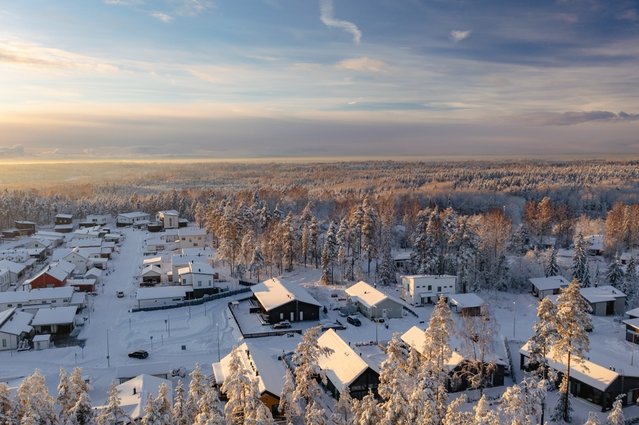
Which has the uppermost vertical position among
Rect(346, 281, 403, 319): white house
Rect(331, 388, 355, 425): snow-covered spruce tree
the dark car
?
Rect(331, 388, 355, 425): snow-covered spruce tree

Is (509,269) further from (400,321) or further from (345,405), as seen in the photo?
(345,405)

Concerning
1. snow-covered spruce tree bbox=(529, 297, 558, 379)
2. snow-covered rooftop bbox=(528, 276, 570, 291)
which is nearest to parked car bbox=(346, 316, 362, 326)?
snow-covered spruce tree bbox=(529, 297, 558, 379)

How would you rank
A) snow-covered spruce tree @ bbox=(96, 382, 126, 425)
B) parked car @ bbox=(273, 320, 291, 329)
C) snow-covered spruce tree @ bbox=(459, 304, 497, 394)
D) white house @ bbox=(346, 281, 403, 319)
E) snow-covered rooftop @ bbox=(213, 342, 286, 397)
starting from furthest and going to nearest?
1. white house @ bbox=(346, 281, 403, 319)
2. parked car @ bbox=(273, 320, 291, 329)
3. snow-covered spruce tree @ bbox=(459, 304, 497, 394)
4. snow-covered rooftop @ bbox=(213, 342, 286, 397)
5. snow-covered spruce tree @ bbox=(96, 382, 126, 425)

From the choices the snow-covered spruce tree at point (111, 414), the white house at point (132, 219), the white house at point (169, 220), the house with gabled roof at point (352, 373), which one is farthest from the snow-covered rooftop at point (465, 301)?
the white house at point (132, 219)

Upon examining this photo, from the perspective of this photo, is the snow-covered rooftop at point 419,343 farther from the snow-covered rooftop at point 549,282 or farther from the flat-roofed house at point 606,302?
the snow-covered rooftop at point 549,282

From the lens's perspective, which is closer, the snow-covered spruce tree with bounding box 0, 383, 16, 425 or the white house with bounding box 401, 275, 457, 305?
the snow-covered spruce tree with bounding box 0, 383, 16, 425

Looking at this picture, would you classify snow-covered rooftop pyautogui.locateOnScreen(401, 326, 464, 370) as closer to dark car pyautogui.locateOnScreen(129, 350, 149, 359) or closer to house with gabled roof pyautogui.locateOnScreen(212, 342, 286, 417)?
house with gabled roof pyautogui.locateOnScreen(212, 342, 286, 417)
